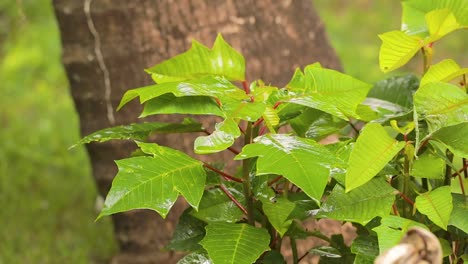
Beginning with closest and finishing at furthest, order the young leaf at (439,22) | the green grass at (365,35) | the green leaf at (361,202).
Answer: the green leaf at (361,202) < the young leaf at (439,22) < the green grass at (365,35)

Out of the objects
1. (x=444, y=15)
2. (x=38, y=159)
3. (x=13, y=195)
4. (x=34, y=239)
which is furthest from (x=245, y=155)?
(x=38, y=159)

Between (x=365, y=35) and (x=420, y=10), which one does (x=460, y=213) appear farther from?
(x=365, y=35)

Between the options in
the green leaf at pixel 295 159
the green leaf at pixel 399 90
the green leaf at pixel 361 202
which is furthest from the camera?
the green leaf at pixel 399 90

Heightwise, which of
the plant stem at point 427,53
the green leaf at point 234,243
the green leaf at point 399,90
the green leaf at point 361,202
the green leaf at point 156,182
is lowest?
the green leaf at point 234,243

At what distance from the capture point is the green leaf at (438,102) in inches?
52.3

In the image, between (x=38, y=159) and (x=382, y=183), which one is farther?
(x=38, y=159)

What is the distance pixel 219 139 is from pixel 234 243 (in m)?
0.20

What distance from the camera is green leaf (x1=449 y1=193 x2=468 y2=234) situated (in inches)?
52.0

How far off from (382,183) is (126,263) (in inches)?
63.9

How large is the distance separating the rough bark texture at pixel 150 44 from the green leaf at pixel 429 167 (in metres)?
1.11

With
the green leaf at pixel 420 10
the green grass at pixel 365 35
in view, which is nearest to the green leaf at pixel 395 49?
the green leaf at pixel 420 10

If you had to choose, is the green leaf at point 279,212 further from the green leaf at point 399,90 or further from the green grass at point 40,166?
the green grass at point 40,166

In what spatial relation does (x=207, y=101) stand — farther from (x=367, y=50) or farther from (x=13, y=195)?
(x=367, y=50)

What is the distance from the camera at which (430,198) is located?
1.35 m
